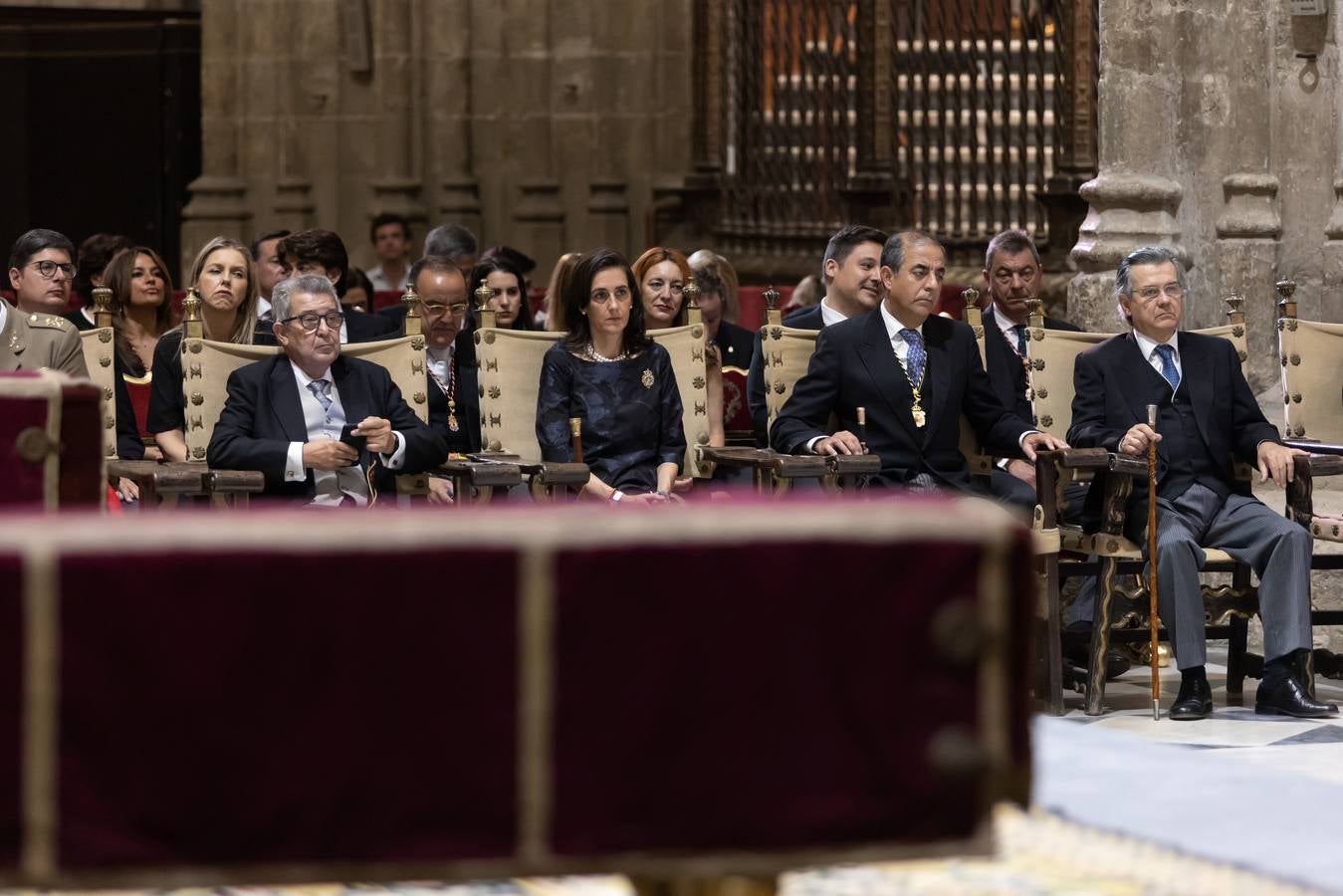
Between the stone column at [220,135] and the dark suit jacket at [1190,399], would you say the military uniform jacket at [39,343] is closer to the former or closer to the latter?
the dark suit jacket at [1190,399]

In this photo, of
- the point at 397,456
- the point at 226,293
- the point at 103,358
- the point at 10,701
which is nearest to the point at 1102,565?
the point at 397,456

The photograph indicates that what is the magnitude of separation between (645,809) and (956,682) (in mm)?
343

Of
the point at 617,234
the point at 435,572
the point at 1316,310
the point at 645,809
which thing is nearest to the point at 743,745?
the point at 645,809

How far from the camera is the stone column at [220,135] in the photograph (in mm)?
12945

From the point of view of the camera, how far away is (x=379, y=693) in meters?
2.28

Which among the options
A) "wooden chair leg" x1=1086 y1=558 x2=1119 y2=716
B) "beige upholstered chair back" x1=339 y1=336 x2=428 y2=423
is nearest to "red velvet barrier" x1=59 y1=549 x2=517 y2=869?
"wooden chair leg" x1=1086 y1=558 x2=1119 y2=716

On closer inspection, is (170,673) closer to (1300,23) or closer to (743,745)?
(743,745)

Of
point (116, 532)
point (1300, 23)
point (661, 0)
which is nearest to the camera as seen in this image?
point (116, 532)

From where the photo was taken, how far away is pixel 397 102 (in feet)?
41.7

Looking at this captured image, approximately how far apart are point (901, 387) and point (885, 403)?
6 cm

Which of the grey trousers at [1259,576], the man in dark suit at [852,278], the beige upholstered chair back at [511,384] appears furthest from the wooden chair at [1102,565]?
the beige upholstered chair back at [511,384]

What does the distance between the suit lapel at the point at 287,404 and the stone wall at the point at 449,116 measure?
21.6ft

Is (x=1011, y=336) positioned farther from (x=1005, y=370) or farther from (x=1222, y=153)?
(x=1222, y=153)

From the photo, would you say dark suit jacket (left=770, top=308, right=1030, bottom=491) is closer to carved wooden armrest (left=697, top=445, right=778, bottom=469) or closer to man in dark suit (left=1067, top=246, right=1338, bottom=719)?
carved wooden armrest (left=697, top=445, right=778, bottom=469)
